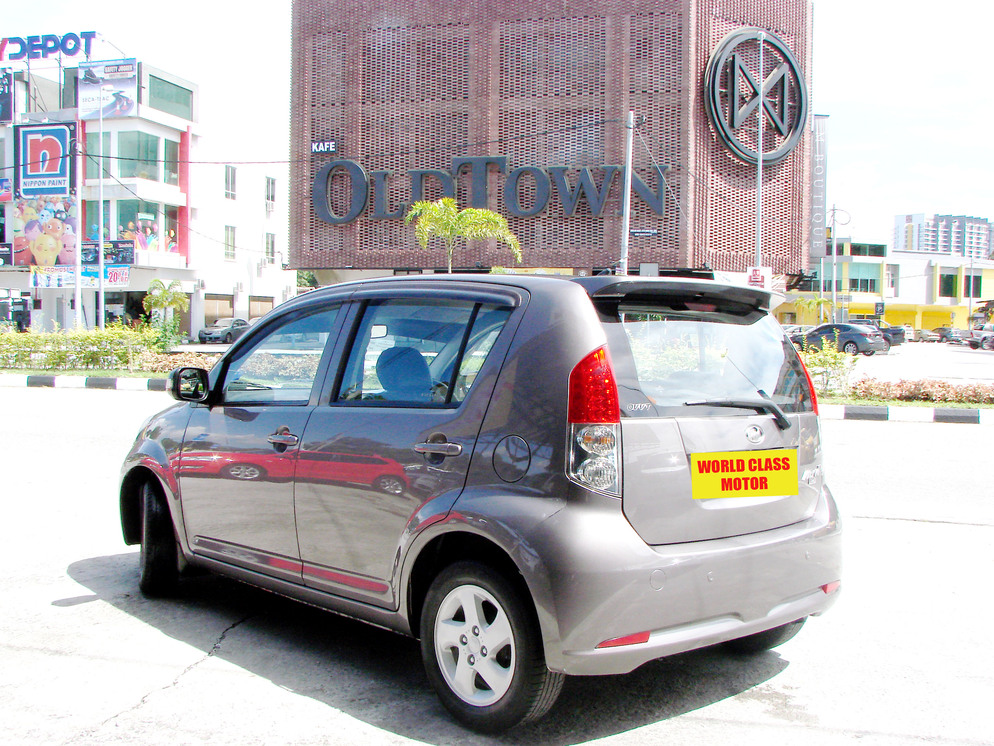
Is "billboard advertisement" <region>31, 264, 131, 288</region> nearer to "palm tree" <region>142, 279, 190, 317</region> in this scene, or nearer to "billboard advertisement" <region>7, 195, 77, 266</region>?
"palm tree" <region>142, 279, 190, 317</region>

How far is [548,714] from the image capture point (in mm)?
3213

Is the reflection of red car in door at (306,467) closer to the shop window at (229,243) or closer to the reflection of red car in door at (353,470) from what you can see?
the reflection of red car in door at (353,470)

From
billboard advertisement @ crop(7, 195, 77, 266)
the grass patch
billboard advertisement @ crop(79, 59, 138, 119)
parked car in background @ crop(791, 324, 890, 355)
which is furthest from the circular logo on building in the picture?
billboard advertisement @ crop(7, 195, 77, 266)

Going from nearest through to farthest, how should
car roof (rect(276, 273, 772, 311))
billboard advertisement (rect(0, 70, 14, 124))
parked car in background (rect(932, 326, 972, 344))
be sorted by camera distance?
car roof (rect(276, 273, 772, 311)), billboard advertisement (rect(0, 70, 14, 124)), parked car in background (rect(932, 326, 972, 344))

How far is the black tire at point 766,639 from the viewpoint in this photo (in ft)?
12.3

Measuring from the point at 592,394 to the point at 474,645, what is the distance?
36.6 inches

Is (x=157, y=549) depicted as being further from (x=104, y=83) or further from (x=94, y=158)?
(x=94, y=158)

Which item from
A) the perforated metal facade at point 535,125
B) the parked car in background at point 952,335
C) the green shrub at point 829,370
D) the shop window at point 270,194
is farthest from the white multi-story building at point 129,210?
the parked car in background at point 952,335

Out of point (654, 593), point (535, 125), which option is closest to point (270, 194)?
point (535, 125)

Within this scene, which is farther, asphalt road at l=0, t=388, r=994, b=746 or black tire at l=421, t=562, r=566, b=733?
asphalt road at l=0, t=388, r=994, b=746

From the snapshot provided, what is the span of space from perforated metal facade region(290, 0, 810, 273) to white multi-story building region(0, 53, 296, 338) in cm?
1231

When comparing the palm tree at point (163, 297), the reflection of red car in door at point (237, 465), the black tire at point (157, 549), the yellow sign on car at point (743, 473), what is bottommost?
the black tire at point (157, 549)

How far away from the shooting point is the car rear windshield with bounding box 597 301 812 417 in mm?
3053

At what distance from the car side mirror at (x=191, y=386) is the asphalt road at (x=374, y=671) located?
1065mm
